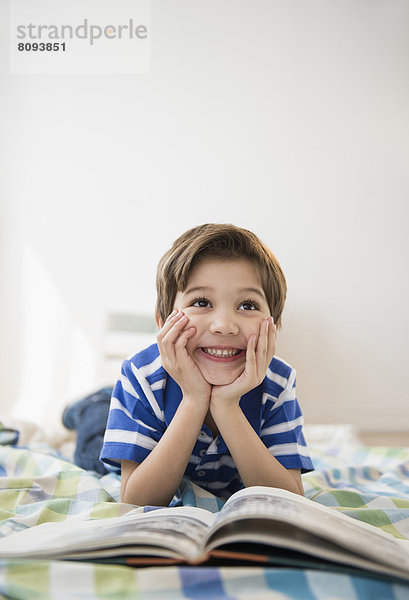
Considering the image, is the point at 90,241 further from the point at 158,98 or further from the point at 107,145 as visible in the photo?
the point at 158,98

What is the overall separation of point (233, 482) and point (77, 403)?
582 millimetres

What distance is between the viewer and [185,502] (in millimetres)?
807

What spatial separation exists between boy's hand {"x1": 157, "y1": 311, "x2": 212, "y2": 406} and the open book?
0.24 metres

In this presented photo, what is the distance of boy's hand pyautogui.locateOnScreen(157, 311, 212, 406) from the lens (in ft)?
2.59

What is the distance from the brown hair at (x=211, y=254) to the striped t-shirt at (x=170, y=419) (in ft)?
0.32

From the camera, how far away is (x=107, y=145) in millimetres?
2486

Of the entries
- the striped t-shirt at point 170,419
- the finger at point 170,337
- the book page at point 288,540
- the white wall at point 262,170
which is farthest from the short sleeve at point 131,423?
the white wall at point 262,170

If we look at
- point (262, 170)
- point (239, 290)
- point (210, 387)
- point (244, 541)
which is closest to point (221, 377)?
point (210, 387)

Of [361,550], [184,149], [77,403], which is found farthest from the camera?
[184,149]

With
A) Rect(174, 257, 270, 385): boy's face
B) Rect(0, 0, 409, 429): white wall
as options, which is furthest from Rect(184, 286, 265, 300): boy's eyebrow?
Rect(0, 0, 409, 429): white wall

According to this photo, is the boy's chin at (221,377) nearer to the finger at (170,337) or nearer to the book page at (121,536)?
the finger at (170,337)

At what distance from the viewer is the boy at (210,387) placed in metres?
0.79

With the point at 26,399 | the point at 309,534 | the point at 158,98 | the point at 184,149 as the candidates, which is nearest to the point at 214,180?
the point at 184,149

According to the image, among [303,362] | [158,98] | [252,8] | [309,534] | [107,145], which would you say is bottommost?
[303,362]
